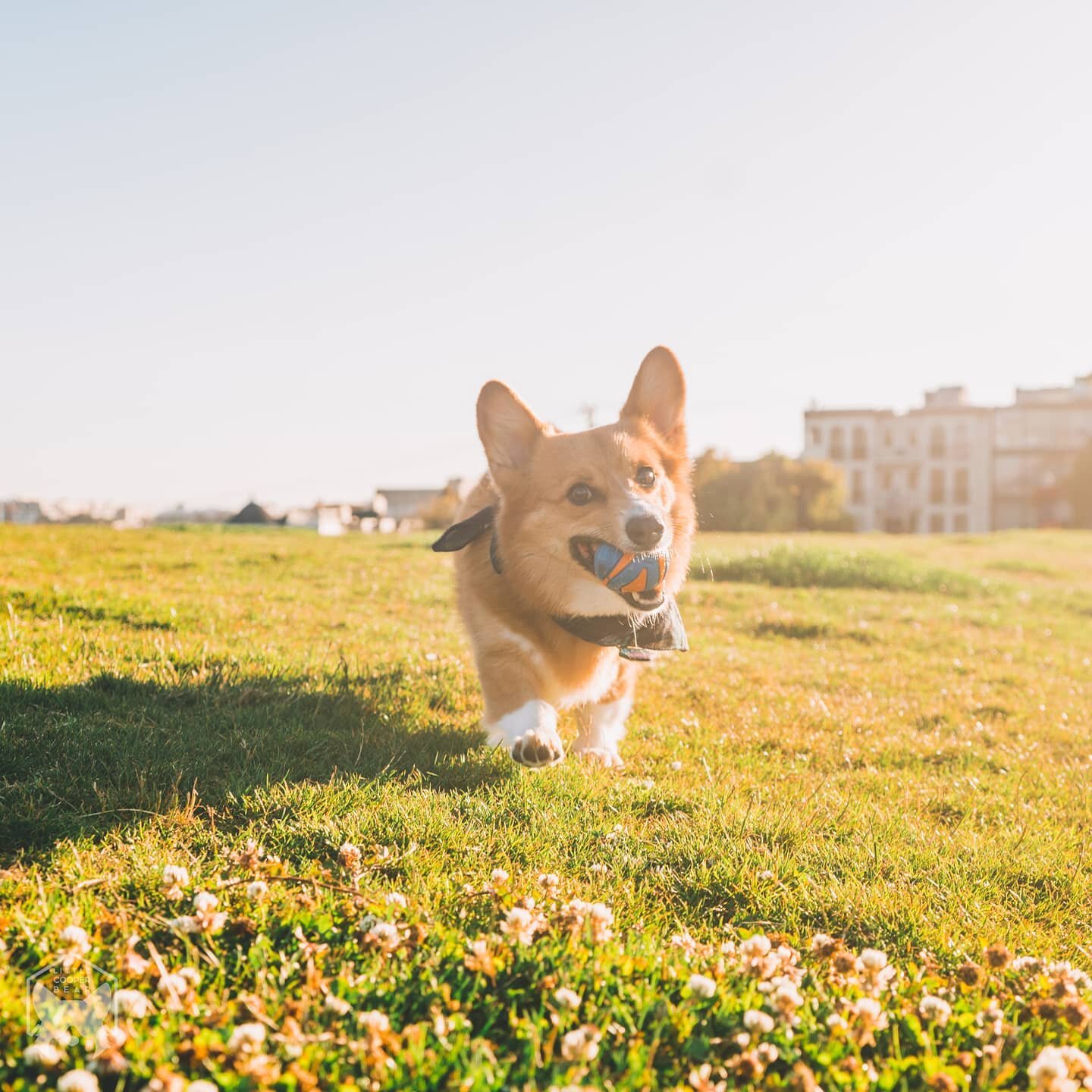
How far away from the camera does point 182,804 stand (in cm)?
315

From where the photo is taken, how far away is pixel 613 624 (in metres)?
4.39

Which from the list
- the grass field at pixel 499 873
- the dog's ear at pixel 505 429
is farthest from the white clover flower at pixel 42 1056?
the dog's ear at pixel 505 429

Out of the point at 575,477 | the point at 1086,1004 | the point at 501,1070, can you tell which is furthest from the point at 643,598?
the point at 501,1070

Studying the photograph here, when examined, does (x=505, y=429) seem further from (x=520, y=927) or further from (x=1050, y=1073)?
(x=1050, y=1073)

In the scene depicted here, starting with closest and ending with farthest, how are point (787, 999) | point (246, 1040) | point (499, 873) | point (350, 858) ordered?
point (246, 1040)
point (787, 999)
point (499, 873)
point (350, 858)

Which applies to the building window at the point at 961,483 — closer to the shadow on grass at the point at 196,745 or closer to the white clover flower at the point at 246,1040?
the shadow on grass at the point at 196,745

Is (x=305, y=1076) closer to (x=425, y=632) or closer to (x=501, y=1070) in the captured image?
(x=501, y=1070)

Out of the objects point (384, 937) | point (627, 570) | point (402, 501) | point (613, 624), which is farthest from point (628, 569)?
point (402, 501)

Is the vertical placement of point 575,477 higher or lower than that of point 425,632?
higher

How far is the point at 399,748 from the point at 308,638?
8.38ft

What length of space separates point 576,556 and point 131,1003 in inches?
107

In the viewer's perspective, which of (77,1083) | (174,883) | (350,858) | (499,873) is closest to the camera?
(77,1083)

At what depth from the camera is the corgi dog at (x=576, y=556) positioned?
414 cm

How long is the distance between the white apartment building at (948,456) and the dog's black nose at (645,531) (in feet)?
198
